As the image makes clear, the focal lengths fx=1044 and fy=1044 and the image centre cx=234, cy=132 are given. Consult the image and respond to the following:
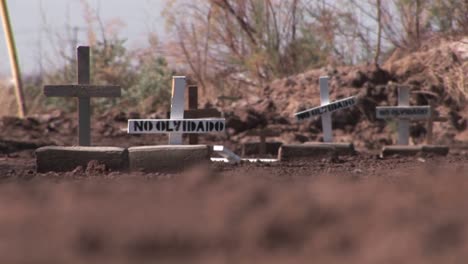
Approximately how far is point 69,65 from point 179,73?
12.1 ft

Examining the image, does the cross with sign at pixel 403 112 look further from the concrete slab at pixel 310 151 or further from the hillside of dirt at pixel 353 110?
the hillside of dirt at pixel 353 110

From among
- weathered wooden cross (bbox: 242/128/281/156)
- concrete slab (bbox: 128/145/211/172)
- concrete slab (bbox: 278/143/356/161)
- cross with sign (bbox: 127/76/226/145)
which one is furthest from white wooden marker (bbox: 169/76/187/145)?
weathered wooden cross (bbox: 242/128/281/156)

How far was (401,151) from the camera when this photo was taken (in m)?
14.0

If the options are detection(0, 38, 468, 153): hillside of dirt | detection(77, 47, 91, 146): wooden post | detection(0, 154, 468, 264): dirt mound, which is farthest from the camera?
detection(0, 38, 468, 153): hillside of dirt

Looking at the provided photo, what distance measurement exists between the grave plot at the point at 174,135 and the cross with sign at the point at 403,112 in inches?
146

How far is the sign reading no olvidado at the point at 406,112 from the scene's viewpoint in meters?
15.1

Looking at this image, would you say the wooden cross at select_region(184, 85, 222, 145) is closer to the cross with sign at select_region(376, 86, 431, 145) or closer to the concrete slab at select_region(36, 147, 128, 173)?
the concrete slab at select_region(36, 147, 128, 173)

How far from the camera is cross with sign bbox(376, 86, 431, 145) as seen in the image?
596 inches

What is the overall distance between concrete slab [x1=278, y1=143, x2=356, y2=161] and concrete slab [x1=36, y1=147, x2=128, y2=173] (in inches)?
123

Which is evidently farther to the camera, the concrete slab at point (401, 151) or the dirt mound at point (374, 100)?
the dirt mound at point (374, 100)

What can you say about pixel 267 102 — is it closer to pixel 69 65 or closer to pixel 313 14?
pixel 313 14

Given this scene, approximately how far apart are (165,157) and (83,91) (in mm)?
1998

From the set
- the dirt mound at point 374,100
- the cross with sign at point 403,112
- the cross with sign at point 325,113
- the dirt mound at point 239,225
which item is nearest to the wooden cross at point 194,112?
the cross with sign at point 325,113

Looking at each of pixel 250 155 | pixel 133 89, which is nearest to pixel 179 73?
pixel 133 89
